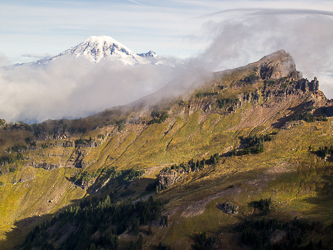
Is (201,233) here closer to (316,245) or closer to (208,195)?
(208,195)

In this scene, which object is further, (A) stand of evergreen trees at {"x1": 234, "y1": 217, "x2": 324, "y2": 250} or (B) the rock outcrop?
(B) the rock outcrop

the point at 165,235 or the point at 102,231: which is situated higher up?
the point at 165,235

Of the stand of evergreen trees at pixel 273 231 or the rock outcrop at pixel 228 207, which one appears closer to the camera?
the stand of evergreen trees at pixel 273 231

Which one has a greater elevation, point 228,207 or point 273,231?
point 273,231

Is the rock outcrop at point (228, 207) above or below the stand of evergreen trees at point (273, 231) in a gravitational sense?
below

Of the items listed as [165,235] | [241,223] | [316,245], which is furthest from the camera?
[165,235]

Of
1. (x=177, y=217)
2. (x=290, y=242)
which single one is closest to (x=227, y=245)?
(x=290, y=242)

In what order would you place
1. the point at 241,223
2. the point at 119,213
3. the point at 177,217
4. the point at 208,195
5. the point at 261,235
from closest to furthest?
the point at 261,235
the point at 241,223
the point at 177,217
the point at 208,195
the point at 119,213

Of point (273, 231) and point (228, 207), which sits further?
point (228, 207)

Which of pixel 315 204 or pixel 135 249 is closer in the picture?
pixel 135 249

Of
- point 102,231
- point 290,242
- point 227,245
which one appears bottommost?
point 102,231

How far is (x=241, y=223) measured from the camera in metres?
135

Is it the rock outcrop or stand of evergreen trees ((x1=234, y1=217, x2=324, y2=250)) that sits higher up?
stand of evergreen trees ((x1=234, y1=217, x2=324, y2=250))

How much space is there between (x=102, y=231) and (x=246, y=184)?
107 meters
